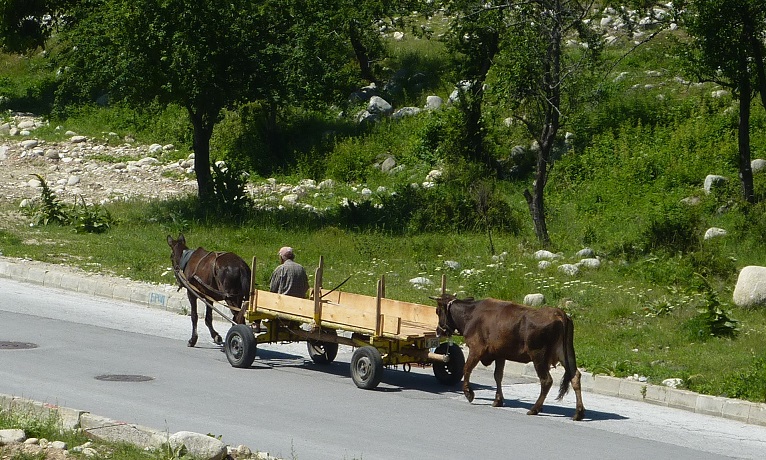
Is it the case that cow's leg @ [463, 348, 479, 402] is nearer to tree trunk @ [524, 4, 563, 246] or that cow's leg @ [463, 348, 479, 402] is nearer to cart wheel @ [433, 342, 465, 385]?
cart wheel @ [433, 342, 465, 385]

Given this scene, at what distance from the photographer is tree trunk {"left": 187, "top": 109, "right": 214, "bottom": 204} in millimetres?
27469

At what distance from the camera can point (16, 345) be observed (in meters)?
14.7

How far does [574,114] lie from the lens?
2553cm

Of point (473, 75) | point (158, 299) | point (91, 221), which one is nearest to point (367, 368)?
point (158, 299)

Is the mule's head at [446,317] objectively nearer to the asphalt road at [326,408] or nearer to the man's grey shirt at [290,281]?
the asphalt road at [326,408]

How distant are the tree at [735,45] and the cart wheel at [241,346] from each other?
45.4 ft

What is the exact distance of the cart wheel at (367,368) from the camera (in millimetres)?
12578

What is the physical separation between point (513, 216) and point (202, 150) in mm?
8517

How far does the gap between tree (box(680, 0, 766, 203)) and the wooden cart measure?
12.7 metres

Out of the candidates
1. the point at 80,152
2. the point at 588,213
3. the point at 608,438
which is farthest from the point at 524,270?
the point at 80,152

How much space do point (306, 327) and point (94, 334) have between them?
3.24 metres

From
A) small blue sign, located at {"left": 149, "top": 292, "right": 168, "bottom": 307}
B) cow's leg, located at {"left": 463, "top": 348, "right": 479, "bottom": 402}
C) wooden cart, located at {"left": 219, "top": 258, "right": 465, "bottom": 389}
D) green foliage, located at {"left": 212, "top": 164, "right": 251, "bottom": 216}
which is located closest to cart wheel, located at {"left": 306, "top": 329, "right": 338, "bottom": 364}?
wooden cart, located at {"left": 219, "top": 258, "right": 465, "bottom": 389}

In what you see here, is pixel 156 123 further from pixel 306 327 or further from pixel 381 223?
pixel 306 327

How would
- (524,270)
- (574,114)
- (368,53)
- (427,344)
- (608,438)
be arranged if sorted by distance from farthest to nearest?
1. (368,53)
2. (574,114)
3. (524,270)
4. (427,344)
5. (608,438)
